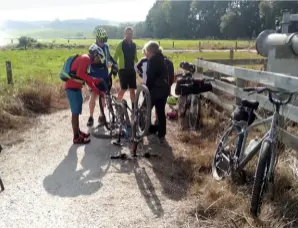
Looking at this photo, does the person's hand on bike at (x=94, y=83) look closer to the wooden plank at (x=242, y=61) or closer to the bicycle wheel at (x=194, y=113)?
the bicycle wheel at (x=194, y=113)

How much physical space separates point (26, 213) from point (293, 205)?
109 inches

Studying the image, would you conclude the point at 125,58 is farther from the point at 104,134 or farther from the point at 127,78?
the point at 104,134

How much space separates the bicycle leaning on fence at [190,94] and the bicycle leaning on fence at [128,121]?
1447 mm

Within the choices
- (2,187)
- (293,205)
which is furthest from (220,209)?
(2,187)

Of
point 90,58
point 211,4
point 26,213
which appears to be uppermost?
point 211,4

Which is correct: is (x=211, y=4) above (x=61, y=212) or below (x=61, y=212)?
above

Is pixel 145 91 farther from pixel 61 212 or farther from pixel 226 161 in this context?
pixel 61 212

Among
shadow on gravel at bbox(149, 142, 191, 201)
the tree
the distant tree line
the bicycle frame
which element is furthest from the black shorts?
the distant tree line

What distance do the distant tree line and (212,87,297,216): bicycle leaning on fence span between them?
8543 cm

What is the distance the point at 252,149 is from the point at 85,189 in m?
2.02

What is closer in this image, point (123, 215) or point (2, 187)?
point (123, 215)

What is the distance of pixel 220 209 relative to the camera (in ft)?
13.2

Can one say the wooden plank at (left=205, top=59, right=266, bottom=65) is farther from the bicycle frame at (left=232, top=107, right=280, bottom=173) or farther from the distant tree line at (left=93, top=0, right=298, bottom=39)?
the distant tree line at (left=93, top=0, right=298, bottom=39)

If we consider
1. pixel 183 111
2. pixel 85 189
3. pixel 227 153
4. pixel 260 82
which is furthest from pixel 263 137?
pixel 183 111
